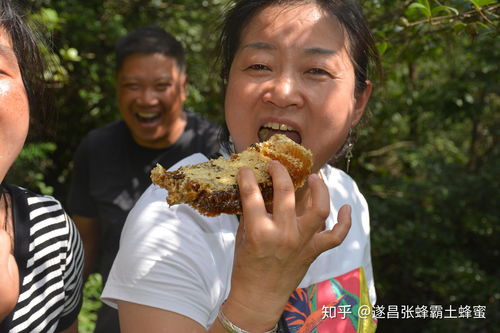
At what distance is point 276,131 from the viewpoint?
1659 mm

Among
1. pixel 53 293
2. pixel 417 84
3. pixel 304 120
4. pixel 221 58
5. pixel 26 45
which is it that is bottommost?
pixel 417 84

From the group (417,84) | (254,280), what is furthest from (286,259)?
(417,84)

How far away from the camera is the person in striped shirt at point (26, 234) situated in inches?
54.2

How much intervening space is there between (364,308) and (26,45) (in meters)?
1.56

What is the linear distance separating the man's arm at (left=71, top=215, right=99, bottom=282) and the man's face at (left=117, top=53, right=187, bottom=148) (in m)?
0.64

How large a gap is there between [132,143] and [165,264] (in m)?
2.02

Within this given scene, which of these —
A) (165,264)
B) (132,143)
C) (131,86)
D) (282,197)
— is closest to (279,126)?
(282,197)

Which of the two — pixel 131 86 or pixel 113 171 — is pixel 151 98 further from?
pixel 113 171

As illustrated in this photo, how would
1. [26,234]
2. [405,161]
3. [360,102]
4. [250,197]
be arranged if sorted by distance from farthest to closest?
[405,161]
[360,102]
[26,234]
[250,197]

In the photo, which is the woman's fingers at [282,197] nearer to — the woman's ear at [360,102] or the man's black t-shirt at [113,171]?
the woman's ear at [360,102]

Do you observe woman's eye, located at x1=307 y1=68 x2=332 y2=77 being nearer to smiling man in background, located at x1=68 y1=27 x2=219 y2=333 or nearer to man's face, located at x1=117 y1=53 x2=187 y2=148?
smiling man in background, located at x1=68 y1=27 x2=219 y2=333

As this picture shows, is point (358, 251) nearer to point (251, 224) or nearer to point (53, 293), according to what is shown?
point (251, 224)

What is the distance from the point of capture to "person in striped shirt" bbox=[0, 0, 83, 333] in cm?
138

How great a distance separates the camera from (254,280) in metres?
1.23
